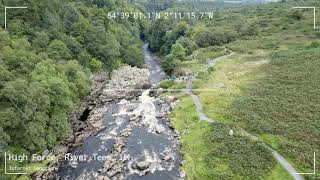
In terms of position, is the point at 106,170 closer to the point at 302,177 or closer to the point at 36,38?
the point at 302,177

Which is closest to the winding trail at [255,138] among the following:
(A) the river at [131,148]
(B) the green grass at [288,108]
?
(B) the green grass at [288,108]

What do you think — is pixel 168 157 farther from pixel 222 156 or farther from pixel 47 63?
pixel 47 63

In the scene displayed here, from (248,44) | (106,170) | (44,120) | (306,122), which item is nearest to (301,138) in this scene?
(306,122)

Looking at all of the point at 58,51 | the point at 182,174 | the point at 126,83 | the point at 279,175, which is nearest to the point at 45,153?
the point at 182,174

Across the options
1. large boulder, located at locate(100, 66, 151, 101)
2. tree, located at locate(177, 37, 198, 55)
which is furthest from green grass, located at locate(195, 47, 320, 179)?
tree, located at locate(177, 37, 198, 55)

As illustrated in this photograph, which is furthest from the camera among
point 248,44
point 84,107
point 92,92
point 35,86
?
point 248,44

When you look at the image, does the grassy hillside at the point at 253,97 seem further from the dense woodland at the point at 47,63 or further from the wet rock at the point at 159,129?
the dense woodland at the point at 47,63

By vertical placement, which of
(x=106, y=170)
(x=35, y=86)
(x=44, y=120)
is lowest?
(x=106, y=170)
